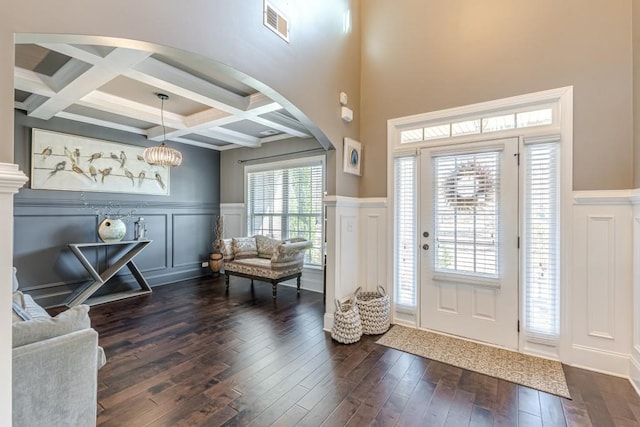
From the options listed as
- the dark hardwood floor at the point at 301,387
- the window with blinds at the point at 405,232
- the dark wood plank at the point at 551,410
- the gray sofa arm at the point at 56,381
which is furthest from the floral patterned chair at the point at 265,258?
the dark wood plank at the point at 551,410

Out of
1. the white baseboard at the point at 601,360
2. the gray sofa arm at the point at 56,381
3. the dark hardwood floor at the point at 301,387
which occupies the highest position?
the gray sofa arm at the point at 56,381

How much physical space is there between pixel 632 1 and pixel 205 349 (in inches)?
175

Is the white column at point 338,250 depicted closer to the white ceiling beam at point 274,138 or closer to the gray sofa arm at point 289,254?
the gray sofa arm at point 289,254

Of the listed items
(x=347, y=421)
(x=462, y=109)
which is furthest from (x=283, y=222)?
(x=347, y=421)

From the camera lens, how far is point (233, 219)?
6.04m

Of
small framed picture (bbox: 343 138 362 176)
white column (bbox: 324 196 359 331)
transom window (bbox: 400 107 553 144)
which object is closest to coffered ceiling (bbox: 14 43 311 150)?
small framed picture (bbox: 343 138 362 176)

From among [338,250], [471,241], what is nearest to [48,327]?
[338,250]

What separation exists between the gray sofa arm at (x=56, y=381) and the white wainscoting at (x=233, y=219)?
172 inches

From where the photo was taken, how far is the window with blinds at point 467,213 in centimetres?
279

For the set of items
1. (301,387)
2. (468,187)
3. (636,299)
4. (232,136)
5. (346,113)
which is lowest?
(301,387)

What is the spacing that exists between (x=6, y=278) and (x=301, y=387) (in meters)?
1.75

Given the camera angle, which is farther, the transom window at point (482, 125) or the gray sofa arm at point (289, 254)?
the gray sofa arm at point (289, 254)

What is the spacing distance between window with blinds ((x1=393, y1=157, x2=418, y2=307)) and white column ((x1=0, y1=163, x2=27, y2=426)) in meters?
2.92

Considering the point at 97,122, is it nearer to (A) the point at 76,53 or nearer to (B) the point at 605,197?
(A) the point at 76,53
